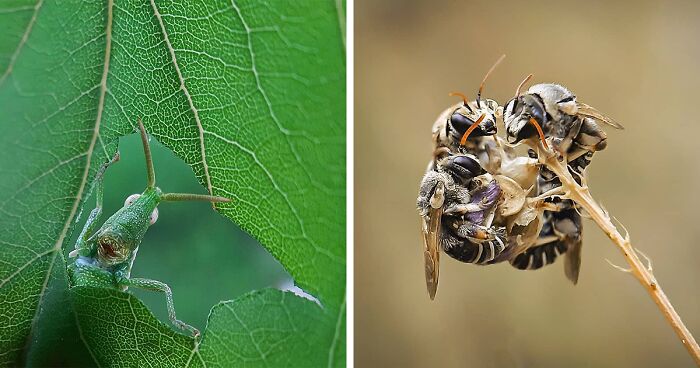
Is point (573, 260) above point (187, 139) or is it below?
below

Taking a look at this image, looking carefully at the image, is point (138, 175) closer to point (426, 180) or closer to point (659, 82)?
point (426, 180)

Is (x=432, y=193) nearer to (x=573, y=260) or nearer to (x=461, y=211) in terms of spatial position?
(x=461, y=211)

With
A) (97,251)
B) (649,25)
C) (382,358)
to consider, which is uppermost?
(649,25)

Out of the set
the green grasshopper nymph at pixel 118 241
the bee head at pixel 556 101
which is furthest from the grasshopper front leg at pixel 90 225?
the bee head at pixel 556 101

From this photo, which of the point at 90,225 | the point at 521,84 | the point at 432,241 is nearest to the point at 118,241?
the point at 90,225

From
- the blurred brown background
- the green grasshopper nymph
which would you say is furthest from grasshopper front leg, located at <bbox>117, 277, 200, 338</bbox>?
the blurred brown background

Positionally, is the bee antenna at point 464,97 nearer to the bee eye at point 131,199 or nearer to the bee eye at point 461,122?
the bee eye at point 461,122

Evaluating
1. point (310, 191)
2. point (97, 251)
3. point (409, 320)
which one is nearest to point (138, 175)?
point (97, 251)
